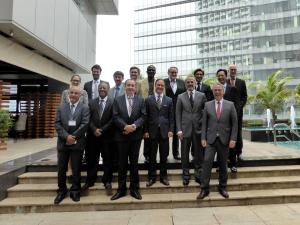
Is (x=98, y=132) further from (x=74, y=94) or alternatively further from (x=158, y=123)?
(x=158, y=123)

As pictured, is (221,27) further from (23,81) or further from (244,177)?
(244,177)

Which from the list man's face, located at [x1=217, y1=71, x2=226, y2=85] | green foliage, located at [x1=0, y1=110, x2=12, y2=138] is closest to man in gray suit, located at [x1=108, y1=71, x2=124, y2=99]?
man's face, located at [x1=217, y1=71, x2=226, y2=85]

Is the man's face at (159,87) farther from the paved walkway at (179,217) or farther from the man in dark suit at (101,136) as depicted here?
the paved walkway at (179,217)

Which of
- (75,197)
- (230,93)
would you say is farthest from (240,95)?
(75,197)

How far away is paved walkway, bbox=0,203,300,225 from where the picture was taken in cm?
458

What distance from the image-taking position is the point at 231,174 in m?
6.14

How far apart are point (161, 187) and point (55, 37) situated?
801 centimetres

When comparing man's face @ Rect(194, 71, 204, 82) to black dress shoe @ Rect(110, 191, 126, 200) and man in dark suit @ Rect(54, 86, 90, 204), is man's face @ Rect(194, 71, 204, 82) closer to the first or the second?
man in dark suit @ Rect(54, 86, 90, 204)

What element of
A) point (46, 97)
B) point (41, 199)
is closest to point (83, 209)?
point (41, 199)

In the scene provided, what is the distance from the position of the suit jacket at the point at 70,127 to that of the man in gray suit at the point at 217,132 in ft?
7.13

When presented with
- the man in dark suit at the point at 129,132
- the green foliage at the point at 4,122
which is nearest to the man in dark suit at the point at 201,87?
the man in dark suit at the point at 129,132

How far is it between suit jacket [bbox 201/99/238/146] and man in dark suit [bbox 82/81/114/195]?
5.77ft

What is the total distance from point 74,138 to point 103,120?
67cm

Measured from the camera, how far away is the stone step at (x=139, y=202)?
5199 mm
